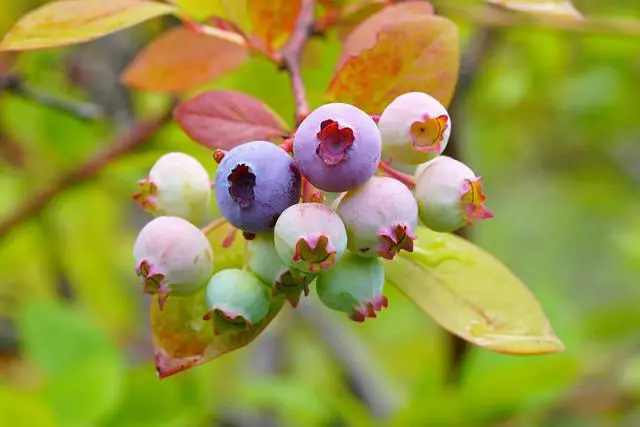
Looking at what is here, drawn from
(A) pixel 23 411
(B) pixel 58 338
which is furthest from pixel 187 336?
(B) pixel 58 338

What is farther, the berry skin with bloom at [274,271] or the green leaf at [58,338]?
the green leaf at [58,338]

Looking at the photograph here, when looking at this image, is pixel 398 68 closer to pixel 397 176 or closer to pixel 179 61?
pixel 397 176

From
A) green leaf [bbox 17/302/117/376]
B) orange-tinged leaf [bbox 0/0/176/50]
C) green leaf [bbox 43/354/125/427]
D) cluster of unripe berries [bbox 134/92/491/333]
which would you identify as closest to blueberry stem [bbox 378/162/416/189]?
cluster of unripe berries [bbox 134/92/491/333]

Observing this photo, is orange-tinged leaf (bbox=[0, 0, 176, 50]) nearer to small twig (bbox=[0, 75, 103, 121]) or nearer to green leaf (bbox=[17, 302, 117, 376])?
small twig (bbox=[0, 75, 103, 121])

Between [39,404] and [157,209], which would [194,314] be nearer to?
[157,209]

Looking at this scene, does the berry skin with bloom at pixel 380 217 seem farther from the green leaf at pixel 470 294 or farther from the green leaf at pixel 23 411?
the green leaf at pixel 23 411

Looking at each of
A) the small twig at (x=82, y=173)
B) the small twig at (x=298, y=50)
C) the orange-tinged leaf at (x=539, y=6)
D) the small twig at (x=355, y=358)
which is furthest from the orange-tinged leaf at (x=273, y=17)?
the small twig at (x=355, y=358)
